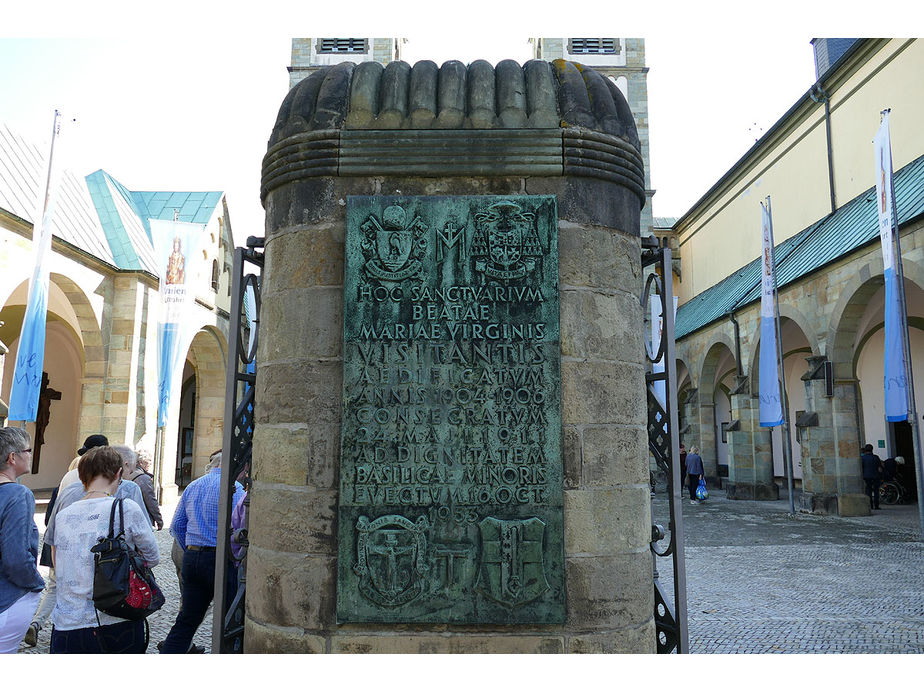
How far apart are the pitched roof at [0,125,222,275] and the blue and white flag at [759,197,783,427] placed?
44.5ft

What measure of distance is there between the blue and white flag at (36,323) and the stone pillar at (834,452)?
14.4 m

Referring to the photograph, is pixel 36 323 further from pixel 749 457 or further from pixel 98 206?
pixel 749 457

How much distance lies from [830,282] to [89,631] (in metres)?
14.9

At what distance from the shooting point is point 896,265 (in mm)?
10305

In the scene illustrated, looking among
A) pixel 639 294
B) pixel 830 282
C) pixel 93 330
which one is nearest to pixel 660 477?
pixel 830 282

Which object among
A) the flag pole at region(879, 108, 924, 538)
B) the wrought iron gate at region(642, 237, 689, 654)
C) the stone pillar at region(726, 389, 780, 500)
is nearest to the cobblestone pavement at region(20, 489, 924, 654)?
the flag pole at region(879, 108, 924, 538)

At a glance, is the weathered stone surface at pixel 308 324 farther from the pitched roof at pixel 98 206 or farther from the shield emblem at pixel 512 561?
the pitched roof at pixel 98 206

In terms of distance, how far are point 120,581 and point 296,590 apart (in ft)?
2.68

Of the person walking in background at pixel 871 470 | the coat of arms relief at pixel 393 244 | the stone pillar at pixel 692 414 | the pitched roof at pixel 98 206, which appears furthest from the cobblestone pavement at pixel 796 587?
the stone pillar at pixel 692 414

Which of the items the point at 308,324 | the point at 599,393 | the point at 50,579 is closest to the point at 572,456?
the point at 599,393

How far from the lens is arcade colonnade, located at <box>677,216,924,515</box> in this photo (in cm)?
1417

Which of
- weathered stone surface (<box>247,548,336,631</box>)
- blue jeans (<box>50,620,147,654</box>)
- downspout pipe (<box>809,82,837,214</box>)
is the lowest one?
blue jeans (<box>50,620,147,654</box>)

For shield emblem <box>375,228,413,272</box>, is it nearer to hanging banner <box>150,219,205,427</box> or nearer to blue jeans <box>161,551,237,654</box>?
blue jeans <box>161,551,237,654</box>

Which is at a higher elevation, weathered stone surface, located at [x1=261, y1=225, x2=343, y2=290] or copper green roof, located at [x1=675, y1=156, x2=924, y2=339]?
copper green roof, located at [x1=675, y1=156, x2=924, y2=339]
